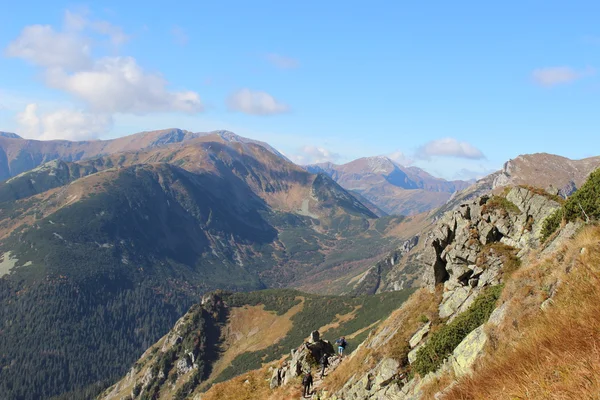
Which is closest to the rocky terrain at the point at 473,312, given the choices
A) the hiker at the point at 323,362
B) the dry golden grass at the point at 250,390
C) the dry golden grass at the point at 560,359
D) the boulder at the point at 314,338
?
the dry golden grass at the point at 560,359

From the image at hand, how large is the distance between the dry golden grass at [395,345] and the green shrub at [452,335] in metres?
4.01

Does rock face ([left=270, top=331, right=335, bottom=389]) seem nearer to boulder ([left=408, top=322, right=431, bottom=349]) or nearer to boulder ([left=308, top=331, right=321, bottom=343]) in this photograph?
boulder ([left=308, top=331, right=321, bottom=343])

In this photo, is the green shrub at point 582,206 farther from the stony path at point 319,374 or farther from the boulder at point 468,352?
the stony path at point 319,374

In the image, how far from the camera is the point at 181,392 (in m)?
181

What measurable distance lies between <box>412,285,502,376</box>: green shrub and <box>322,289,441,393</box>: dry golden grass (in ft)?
13.2

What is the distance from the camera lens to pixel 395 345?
2936 centimetres

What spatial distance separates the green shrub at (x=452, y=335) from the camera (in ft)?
72.5

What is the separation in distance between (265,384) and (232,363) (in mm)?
168288

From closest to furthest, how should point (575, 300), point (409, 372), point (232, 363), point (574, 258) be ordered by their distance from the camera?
1. point (575, 300)
2. point (574, 258)
3. point (409, 372)
4. point (232, 363)

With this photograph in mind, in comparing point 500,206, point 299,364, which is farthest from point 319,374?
point 500,206

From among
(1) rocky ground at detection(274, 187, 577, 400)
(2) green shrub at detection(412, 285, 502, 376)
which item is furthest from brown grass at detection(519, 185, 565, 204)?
(2) green shrub at detection(412, 285, 502, 376)

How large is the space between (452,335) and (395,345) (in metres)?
7.53

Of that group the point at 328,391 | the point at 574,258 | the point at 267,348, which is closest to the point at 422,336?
the point at 328,391

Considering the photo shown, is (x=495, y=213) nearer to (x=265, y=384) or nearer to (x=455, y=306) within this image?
(x=455, y=306)
